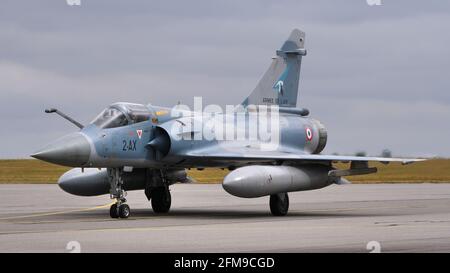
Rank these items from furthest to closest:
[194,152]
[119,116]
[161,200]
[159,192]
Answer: [159,192]
[161,200]
[194,152]
[119,116]

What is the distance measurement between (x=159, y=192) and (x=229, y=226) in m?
6.04

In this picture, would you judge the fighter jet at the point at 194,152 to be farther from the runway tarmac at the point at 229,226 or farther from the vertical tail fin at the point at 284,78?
the runway tarmac at the point at 229,226

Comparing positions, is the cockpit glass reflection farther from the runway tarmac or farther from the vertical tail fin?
the vertical tail fin

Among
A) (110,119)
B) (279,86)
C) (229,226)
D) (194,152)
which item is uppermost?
(279,86)

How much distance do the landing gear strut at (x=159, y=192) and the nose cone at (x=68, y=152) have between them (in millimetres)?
3599

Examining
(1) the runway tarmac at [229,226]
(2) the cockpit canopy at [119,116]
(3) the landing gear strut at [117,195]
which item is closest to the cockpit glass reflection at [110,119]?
(2) the cockpit canopy at [119,116]

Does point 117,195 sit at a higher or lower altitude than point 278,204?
higher

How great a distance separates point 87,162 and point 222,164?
4.47 m

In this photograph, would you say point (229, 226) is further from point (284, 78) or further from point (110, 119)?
point (284, 78)

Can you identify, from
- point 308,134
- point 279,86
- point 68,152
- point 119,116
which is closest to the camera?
point 68,152

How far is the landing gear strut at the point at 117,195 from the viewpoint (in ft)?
72.0

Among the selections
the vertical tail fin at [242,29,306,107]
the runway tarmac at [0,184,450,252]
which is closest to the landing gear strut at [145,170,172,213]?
the runway tarmac at [0,184,450,252]

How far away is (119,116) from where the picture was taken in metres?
22.5

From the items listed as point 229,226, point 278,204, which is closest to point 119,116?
point 278,204
